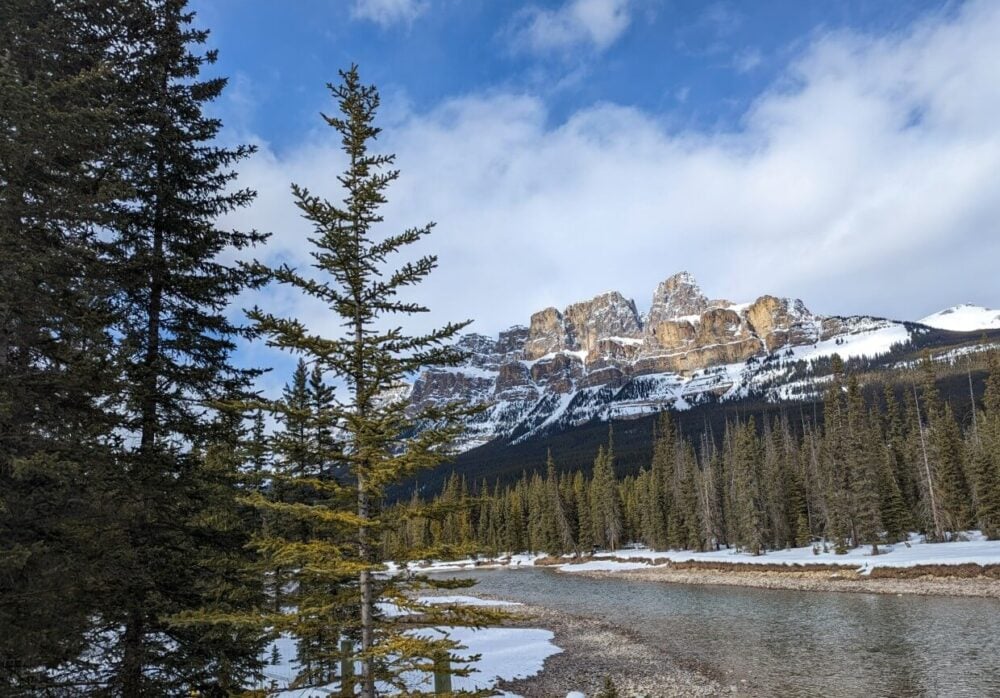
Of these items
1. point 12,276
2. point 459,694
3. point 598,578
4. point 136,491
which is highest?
point 12,276

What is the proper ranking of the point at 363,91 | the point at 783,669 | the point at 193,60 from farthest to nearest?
the point at 783,669
the point at 193,60
the point at 363,91

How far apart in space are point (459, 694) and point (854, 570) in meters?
49.2

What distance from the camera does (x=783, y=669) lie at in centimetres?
2169

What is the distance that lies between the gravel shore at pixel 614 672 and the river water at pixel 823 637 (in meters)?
0.94

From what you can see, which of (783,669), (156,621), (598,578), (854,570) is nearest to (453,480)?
(598,578)

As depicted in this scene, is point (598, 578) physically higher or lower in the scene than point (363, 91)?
lower

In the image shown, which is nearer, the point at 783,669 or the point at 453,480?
the point at 783,669

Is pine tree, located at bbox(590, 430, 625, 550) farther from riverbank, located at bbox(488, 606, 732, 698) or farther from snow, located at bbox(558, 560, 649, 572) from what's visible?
riverbank, located at bbox(488, 606, 732, 698)

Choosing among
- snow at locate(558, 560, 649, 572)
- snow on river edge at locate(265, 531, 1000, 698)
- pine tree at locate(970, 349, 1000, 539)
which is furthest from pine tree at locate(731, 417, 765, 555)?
pine tree at locate(970, 349, 1000, 539)

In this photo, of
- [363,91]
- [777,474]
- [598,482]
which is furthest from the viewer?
[598,482]

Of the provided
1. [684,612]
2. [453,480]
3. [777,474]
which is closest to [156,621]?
[684,612]

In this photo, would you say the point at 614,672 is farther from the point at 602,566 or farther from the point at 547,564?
the point at 547,564

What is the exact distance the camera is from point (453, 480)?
114m

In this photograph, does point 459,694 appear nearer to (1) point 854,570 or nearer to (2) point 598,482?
(1) point 854,570
